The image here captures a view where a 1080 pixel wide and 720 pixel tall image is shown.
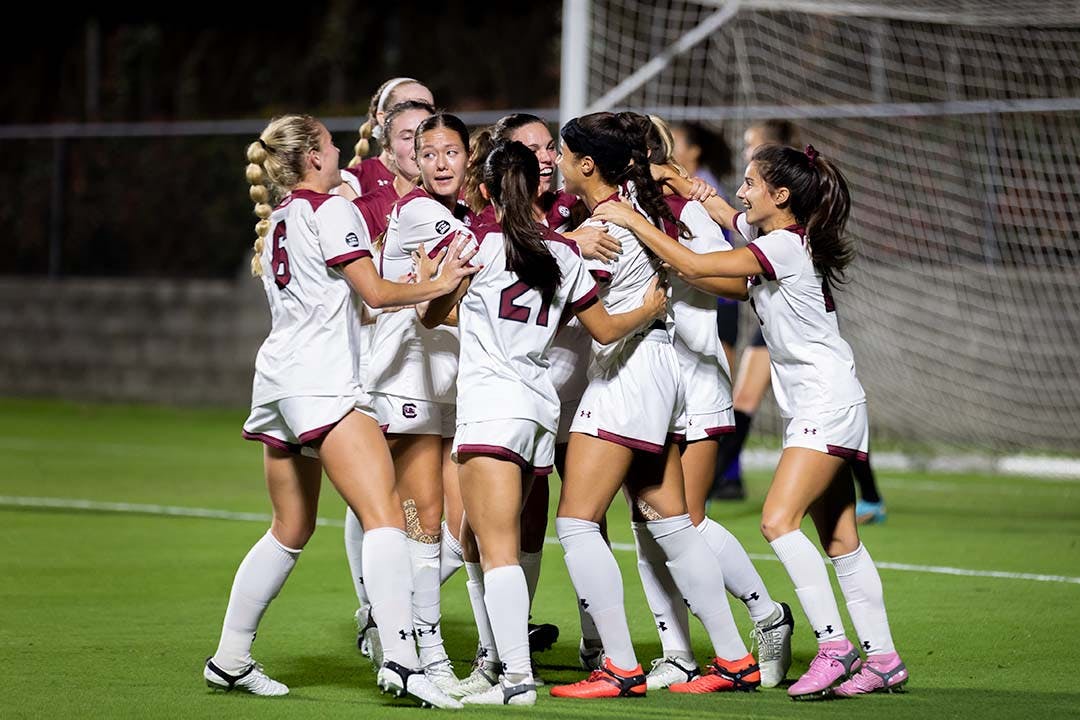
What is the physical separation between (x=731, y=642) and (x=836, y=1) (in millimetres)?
7605

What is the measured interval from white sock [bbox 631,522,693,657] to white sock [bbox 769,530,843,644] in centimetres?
39

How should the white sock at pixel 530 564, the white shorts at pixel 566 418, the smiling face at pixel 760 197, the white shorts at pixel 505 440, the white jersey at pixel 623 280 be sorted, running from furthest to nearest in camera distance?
1. the white sock at pixel 530 564
2. the white shorts at pixel 566 418
3. the smiling face at pixel 760 197
4. the white jersey at pixel 623 280
5. the white shorts at pixel 505 440

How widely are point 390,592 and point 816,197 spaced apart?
6.26 ft

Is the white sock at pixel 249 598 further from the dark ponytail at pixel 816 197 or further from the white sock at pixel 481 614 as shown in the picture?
the dark ponytail at pixel 816 197

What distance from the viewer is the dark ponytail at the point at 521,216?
4777 millimetres

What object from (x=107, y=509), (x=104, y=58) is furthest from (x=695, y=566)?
(x=104, y=58)

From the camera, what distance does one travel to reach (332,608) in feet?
21.9

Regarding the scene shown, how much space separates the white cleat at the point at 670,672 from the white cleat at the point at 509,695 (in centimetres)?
55

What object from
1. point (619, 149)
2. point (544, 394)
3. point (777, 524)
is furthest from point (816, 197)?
point (544, 394)

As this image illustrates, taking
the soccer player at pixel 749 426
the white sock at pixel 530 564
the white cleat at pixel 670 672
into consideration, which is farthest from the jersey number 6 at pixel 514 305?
the soccer player at pixel 749 426

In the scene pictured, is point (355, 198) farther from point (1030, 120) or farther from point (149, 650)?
point (1030, 120)

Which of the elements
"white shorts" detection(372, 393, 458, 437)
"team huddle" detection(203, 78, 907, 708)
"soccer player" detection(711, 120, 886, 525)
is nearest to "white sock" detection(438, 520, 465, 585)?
"team huddle" detection(203, 78, 907, 708)

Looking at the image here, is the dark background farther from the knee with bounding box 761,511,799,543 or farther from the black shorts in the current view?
the knee with bounding box 761,511,799,543

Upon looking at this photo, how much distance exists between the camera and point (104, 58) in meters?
22.2
